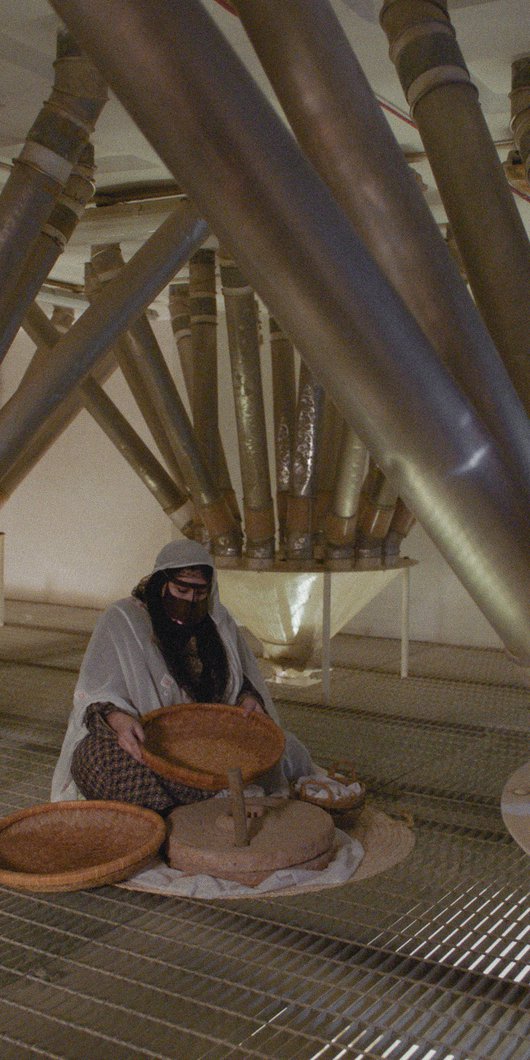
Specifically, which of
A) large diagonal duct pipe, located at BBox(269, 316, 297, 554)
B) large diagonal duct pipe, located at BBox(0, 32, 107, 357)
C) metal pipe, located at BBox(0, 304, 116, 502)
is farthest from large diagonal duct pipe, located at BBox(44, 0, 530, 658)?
large diagonal duct pipe, located at BBox(269, 316, 297, 554)

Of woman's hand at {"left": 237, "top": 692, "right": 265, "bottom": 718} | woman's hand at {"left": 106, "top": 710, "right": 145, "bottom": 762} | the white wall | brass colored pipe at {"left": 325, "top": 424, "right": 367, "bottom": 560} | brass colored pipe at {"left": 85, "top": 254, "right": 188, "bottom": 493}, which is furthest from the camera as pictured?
the white wall

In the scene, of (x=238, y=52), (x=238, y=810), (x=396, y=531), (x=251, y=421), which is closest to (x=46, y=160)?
(x=238, y=52)

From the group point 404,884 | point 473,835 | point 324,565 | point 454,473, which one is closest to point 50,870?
point 404,884

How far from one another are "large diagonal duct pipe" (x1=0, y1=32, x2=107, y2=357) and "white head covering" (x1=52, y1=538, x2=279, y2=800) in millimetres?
1366

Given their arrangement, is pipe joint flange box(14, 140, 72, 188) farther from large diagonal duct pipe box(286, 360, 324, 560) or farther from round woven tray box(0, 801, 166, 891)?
large diagonal duct pipe box(286, 360, 324, 560)

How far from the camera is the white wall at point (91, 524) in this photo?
33.6 feet

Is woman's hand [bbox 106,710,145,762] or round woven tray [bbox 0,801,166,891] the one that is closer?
round woven tray [bbox 0,801,166,891]

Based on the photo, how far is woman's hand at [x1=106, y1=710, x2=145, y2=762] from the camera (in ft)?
A: 12.6

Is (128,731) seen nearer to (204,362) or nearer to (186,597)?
(186,597)

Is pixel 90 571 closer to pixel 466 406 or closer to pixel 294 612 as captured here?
pixel 294 612

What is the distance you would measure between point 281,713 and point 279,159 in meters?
5.17

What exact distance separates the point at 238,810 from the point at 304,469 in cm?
314

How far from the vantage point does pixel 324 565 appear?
645 cm

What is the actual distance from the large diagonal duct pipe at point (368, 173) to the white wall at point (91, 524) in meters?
8.15
